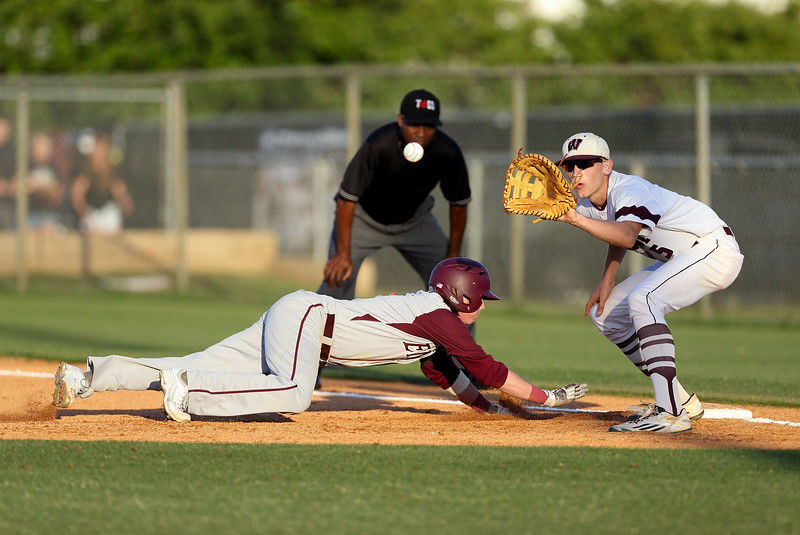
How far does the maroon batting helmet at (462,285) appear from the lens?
623 cm

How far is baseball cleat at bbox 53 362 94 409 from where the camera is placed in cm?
604

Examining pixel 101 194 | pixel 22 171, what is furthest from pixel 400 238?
pixel 101 194

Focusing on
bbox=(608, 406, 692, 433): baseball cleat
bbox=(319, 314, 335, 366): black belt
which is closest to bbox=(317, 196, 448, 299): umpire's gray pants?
bbox=(319, 314, 335, 366): black belt

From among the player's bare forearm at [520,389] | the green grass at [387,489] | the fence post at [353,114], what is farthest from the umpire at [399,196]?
the fence post at [353,114]

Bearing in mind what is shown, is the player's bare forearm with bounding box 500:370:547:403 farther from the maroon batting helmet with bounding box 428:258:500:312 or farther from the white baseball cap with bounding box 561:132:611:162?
the white baseball cap with bounding box 561:132:611:162

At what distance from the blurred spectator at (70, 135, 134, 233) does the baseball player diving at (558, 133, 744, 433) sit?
11.8 m

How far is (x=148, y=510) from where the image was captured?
4164 mm

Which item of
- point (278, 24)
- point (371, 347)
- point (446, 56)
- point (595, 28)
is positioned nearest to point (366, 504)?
point (371, 347)

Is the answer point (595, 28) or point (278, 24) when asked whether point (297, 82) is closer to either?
point (278, 24)

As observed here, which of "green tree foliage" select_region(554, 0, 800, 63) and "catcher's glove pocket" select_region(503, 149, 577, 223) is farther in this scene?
"green tree foliage" select_region(554, 0, 800, 63)

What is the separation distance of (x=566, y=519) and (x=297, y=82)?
71.4ft

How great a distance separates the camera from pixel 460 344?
6.09 meters

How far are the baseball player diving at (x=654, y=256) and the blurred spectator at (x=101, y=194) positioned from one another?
11768 millimetres

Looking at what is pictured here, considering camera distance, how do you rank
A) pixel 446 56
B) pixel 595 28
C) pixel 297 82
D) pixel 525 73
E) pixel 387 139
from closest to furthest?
pixel 387 139 < pixel 525 73 < pixel 297 82 < pixel 446 56 < pixel 595 28
